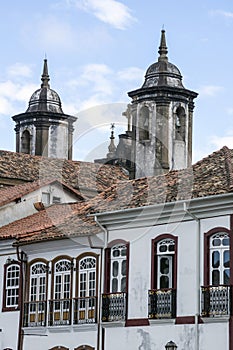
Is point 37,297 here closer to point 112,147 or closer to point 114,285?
point 114,285

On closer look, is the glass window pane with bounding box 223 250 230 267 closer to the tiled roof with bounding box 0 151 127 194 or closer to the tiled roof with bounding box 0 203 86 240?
the tiled roof with bounding box 0 203 86 240

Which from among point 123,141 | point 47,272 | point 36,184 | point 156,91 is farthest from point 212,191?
point 123,141

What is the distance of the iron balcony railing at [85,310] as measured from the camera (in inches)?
1235

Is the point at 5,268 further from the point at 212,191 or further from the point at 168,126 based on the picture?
the point at 168,126

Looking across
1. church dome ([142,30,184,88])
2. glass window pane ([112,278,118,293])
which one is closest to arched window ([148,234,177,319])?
glass window pane ([112,278,118,293])

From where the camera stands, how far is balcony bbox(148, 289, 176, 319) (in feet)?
94.7

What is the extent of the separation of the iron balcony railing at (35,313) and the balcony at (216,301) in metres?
7.07

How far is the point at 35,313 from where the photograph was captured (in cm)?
3362

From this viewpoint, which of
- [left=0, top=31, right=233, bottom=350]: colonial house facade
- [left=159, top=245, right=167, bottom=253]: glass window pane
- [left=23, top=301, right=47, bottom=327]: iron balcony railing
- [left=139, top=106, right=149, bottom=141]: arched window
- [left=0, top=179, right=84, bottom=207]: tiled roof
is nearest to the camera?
[left=0, top=31, right=233, bottom=350]: colonial house facade

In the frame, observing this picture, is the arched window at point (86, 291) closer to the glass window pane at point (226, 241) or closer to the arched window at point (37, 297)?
the arched window at point (37, 297)

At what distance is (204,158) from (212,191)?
3.64m

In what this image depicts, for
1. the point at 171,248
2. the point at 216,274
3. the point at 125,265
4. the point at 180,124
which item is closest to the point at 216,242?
the point at 216,274

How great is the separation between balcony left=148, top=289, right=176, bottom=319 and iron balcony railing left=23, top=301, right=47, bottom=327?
499 centimetres

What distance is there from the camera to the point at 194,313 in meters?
28.1
